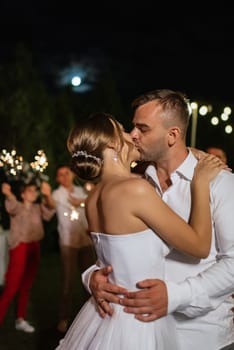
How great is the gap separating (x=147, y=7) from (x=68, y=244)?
11773mm

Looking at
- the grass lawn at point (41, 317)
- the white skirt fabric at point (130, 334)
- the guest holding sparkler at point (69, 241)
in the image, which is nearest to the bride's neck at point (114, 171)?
the white skirt fabric at point (130, 334)

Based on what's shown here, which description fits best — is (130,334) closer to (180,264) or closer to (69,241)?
(180,264)

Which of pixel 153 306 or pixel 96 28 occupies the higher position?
pixel 96 28

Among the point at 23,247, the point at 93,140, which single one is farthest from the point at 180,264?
the point at 23,247

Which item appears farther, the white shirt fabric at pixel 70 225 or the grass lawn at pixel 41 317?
the white shirt fabric at pixel 70 225

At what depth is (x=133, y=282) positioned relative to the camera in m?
1.95

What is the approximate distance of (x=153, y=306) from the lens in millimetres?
1877

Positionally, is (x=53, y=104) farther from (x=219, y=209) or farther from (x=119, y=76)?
(x=219, y=209)

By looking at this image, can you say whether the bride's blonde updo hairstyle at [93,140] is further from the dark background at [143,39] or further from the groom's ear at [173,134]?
the dark background at [143,39]

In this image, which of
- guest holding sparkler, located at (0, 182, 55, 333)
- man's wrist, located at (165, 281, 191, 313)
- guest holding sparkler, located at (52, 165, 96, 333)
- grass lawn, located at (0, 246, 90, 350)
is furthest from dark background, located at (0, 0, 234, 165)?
man's wrist, located at (165, 281, 191, 313)

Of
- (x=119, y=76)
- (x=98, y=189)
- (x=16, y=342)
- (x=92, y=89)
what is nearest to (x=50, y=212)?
(x=16, y=342)

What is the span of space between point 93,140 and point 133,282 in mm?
526

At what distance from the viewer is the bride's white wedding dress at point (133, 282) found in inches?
75.1

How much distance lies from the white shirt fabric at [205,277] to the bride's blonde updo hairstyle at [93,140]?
0.86 feet
